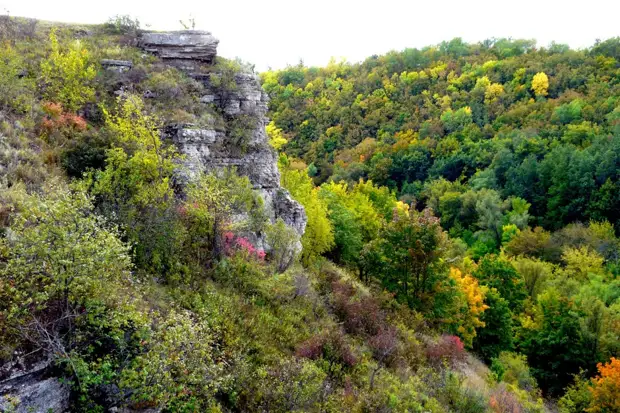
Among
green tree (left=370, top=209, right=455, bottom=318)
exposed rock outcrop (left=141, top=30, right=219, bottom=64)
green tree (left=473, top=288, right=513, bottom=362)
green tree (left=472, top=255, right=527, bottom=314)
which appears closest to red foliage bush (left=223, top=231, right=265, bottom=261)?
green tree (left=370, top=209, right=455, bottom=318)

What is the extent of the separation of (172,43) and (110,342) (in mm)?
18960

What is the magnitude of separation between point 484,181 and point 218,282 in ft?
196

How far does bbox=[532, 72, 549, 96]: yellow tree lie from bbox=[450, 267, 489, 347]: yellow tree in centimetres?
6614

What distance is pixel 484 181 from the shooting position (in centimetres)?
6650

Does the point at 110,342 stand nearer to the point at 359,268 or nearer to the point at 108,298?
the point at 108,298

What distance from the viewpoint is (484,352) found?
29578 mm

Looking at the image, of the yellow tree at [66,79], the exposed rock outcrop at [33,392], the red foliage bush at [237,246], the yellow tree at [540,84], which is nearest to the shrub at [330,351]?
the red foliage bush at [237,246]

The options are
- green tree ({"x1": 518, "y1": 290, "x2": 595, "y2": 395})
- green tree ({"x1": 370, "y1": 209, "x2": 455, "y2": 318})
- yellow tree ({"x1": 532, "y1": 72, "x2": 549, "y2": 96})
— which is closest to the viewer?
green tree ({"x1": 370, "y1": 209, "x2": 455, "y2": 318})

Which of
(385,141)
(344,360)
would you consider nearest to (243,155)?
(344,360)

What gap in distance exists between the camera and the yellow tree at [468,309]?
27.0 meters

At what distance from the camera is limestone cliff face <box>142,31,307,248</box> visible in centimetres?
2259

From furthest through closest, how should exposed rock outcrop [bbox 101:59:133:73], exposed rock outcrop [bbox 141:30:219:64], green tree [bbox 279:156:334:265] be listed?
1. green tree [bbox 279:156:334:265]
2. exposed rock outcrop [bbox 141:30:219:64]
3. exposed rock outcrop [bbox 101:59:133:73]

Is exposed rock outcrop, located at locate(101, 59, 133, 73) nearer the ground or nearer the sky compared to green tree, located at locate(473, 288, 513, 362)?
nearer the sky

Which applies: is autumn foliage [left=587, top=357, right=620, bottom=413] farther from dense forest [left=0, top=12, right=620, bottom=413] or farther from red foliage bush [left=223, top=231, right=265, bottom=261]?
red foliage bush [left=223, top=231, right=265, bottom=261]
